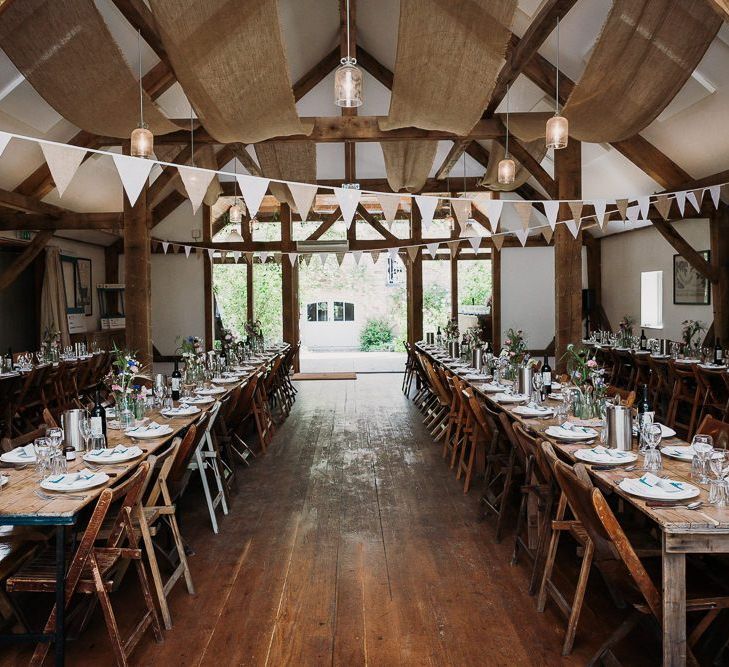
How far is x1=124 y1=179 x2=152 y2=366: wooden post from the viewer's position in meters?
7.74

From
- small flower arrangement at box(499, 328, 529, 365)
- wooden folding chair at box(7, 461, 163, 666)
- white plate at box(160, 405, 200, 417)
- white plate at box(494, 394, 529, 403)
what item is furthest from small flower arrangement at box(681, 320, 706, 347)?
wooden folding chair at box(7, 461, 163, 666)

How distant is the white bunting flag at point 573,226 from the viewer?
659 centimetres

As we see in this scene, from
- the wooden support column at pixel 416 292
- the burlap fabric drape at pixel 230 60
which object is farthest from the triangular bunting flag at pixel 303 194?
the wooden support column at pixel 416 292

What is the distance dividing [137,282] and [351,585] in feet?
17.9

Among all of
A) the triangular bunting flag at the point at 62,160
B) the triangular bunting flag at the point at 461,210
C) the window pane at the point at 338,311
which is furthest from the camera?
the window pane at the point at 338,311

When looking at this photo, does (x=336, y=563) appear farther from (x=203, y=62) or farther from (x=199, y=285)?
(x=199, y=285)

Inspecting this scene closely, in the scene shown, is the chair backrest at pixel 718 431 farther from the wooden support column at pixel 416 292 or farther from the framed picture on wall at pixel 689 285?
the wooden support column at pixel 416 292

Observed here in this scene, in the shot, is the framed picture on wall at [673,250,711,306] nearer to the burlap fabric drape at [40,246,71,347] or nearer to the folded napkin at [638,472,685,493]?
the folded napkin at [638,472,685,493]

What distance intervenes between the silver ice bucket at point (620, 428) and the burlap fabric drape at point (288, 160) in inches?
224

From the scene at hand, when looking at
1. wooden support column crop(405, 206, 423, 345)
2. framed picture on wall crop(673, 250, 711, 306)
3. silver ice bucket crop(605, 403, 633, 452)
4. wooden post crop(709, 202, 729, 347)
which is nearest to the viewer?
silver ice bucket crop(605, 403, 633, 452)

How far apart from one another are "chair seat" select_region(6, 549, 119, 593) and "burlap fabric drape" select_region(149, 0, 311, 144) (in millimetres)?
3302

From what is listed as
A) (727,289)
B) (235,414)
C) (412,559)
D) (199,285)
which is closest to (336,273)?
(199,285)

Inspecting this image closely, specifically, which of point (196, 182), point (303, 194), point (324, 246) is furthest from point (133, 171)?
point (324, 246)

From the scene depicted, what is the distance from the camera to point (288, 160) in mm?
8398
